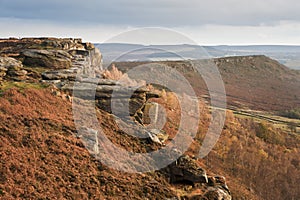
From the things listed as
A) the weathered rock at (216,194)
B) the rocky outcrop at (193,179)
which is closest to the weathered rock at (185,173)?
the rocky outcrop at (193,179)

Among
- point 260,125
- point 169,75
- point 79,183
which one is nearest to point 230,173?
point 79,183

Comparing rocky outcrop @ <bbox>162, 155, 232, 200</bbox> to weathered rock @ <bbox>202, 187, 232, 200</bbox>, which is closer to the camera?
weathered rock @ <bbox>202, 187, 232, 200</bbox>

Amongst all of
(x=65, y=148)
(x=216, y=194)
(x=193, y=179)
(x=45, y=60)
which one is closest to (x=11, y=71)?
(x=45, y=60)

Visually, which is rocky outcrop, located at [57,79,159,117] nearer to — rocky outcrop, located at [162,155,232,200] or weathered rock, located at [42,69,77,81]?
weathered rock, located at [42,69,77,81]

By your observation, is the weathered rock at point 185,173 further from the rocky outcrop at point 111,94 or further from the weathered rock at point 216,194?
the rocky outcrop at point 111,94

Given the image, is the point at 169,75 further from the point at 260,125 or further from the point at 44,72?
the point at 44,72

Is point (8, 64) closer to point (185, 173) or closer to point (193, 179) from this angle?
point (185, 173)

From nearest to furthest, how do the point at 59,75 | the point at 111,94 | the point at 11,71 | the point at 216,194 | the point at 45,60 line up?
the point at 216,194 < the point at 111,94 < the point at 11,71 < the point at 59,75 < the point at 45,60

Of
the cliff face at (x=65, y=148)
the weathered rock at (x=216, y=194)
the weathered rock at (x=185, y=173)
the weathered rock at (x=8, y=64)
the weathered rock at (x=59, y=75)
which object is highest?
the weathered rock at (x=8, y=64)

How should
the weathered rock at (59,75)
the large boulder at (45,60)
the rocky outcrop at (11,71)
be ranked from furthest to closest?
the large boulder at (45,60), the weathered rock at (59,75), the rocky outcrop at (11,71)

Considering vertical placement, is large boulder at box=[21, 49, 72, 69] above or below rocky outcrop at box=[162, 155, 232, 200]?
above

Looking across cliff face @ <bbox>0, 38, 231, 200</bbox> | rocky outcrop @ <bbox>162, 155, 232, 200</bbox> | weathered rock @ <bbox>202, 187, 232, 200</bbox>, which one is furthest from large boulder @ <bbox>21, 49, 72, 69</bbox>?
weathered rock @ <bbox>202, 187, 232, 200</bbox>

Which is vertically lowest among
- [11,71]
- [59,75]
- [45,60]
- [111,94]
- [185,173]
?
[185,173]

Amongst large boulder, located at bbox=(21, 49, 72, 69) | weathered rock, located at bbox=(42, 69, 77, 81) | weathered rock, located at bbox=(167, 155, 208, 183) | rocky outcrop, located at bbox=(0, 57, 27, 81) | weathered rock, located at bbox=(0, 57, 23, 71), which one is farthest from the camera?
large boulder, located at bbox=(21, 49, 72, 69)
